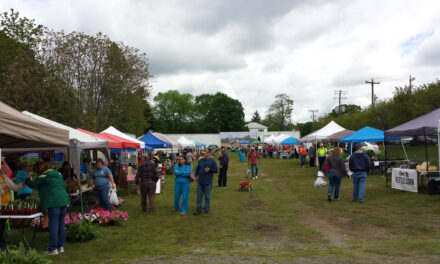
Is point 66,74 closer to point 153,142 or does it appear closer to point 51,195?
point 153,142

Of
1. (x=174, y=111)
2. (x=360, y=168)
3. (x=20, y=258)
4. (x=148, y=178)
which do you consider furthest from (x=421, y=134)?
(x=174, y=111)

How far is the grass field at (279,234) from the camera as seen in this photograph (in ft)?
18.1

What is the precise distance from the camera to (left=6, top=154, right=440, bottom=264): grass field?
5.51m

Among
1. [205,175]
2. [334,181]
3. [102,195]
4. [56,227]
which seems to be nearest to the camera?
[56,227]

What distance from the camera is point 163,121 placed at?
342 ft

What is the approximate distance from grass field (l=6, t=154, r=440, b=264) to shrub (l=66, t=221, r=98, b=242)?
20 centimetres

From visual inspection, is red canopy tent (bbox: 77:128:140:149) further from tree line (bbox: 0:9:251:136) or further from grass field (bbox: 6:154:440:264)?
tree line (bbox: 0:9:251:136)

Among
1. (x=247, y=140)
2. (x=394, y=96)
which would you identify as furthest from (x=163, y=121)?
(x=394, y=96)

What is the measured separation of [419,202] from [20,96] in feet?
72.5

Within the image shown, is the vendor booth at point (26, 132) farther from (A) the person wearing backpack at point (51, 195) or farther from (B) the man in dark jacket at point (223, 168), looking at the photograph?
(B) the man in dark jacket at point (223, 168)

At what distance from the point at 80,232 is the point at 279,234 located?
3.93 m

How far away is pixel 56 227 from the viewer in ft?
18.8

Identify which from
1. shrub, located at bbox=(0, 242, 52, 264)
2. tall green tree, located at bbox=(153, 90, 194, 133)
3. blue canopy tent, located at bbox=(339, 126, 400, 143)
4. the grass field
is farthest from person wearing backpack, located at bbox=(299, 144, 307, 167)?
tall green tree, located at bbox=(153, 90, 194, 133)

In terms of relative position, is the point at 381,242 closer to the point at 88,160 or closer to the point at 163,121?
the point at 88,160
